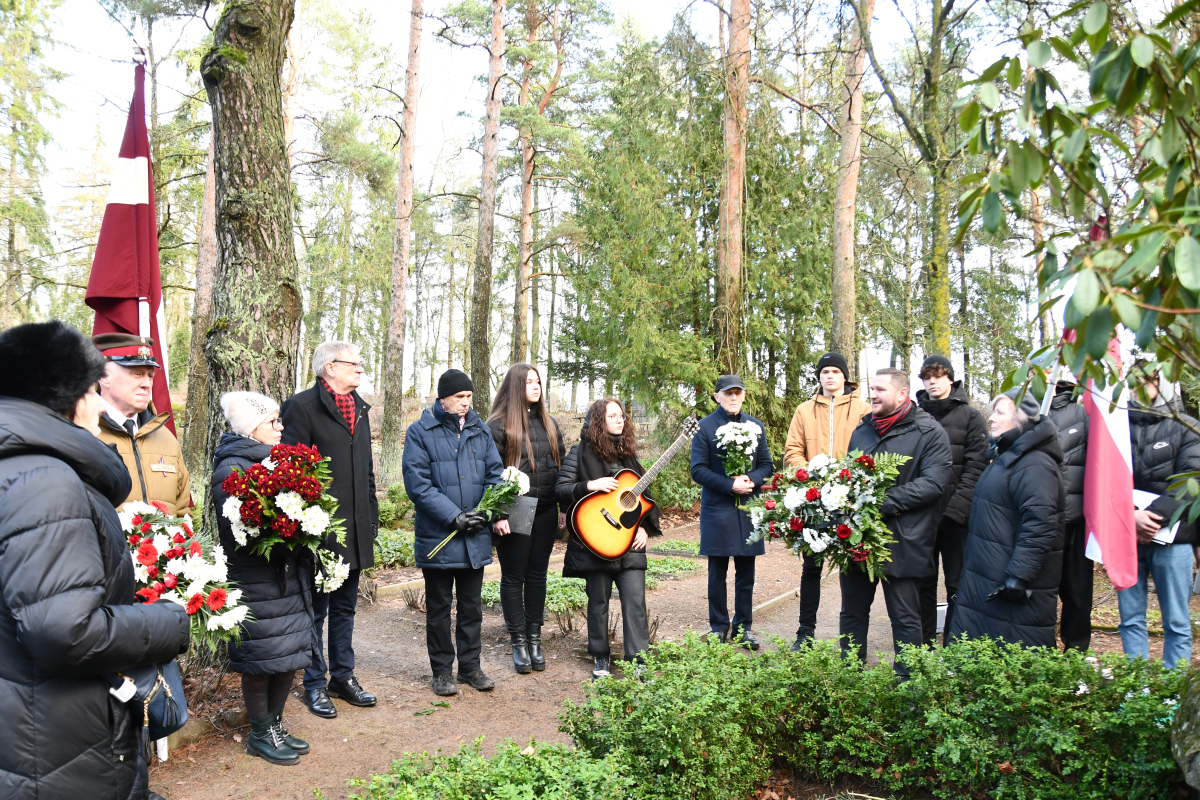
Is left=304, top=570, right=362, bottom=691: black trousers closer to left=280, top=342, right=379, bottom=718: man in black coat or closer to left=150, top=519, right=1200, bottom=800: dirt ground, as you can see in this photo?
left=280, top=342, right=379, bottom=718: man in black coat

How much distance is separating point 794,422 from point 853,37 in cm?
687

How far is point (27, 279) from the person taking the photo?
20719 mm

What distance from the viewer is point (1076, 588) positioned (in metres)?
4.73

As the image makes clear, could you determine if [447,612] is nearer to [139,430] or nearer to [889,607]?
[139,430]

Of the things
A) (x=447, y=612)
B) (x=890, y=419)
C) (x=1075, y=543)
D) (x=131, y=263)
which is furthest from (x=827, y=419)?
(x=131, y=263)

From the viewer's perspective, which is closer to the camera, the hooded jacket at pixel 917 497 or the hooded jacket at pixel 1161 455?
the hooded jacket at pixel 1161 455

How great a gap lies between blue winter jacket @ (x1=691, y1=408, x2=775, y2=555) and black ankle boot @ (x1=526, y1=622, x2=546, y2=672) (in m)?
1.47

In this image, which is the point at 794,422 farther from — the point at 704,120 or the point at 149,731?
the point at 704,120

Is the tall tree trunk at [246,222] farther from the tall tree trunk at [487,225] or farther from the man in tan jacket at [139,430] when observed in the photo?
the tall tree trunk at [487,225]

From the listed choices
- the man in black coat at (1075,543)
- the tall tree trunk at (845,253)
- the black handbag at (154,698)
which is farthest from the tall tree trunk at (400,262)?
the black handbag at (154,698)

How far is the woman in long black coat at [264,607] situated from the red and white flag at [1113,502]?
4.59 m

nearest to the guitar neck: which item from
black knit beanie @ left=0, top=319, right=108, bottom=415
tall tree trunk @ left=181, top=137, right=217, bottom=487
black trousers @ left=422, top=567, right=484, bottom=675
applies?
black trousers @ left=422, top=567, right=484, bottom=675

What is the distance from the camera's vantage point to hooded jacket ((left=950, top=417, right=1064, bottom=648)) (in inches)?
167

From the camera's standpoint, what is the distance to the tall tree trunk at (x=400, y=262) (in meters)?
15.5
